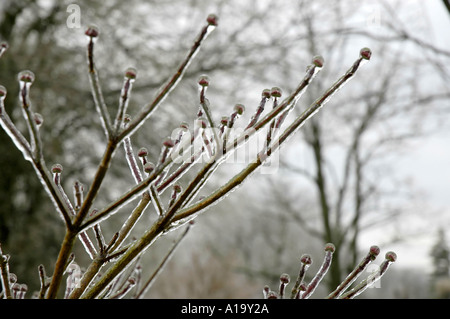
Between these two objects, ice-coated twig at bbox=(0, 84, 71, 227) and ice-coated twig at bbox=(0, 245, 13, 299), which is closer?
ice-coated twig at bbox=(0, 84, 71, 227)

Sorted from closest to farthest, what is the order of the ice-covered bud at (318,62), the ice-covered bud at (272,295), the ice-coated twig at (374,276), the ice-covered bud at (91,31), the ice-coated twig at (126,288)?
the ice-covered bud at (91,31), the ice-covered bud at (318,62), the ice-coated twig at (374,276), the ice-covered bud at (272,295), the ice-coated twig at (126,288)

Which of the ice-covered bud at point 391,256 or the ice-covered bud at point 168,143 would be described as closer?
the ice-covered bud at point 168,143

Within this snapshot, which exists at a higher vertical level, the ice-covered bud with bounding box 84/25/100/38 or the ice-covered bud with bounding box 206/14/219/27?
the ice-covered bud with bounding box 206/14/219/27

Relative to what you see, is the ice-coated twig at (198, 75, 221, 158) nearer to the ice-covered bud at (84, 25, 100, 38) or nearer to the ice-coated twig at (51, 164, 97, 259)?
the ice-covered bud at (84, 25, 100, 38)

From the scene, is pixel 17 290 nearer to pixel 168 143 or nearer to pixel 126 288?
pixel 126 288

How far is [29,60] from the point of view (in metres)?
6.03

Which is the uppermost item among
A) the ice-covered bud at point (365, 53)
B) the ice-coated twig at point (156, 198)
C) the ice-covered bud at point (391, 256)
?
the ice-covered bud at point (365, 53)

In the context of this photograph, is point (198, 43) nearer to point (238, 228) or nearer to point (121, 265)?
point (121, 265)

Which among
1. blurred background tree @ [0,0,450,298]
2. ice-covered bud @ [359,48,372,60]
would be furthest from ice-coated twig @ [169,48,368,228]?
blurred background tree @ [0,0,450,298]

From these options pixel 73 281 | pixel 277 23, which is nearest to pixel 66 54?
pixel 277 23

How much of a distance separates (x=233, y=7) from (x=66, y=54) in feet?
9.22

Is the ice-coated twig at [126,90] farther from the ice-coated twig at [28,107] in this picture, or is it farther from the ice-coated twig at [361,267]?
the ice-coated twig at [361,267]

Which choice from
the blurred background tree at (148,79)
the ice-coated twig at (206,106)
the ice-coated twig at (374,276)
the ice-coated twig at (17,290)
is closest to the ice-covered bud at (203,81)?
the ice-coated twig at (206,106)

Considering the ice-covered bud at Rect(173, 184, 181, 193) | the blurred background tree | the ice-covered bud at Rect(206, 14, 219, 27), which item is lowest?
the ice-covered bud at Rect(173, 184, 181, 193)
